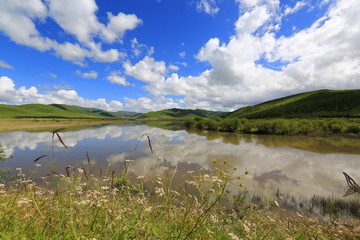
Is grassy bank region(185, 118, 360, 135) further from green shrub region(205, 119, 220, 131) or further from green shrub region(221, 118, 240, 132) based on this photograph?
green shrub region(205, 119, 220, 131)

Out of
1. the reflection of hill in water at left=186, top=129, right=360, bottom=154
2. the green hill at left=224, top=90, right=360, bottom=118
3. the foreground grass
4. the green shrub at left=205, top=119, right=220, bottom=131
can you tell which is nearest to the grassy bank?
the green shrub at left=205, top=119, right=220, bottom=131

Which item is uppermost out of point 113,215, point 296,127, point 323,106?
point 323,106

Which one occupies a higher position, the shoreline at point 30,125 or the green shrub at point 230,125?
the green shrub at point 230,125

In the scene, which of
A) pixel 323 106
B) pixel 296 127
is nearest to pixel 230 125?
pixel 296 127

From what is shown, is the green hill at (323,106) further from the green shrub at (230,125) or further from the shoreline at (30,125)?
the shoreline at (30,125)

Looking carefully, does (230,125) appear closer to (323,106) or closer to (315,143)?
(315,143)

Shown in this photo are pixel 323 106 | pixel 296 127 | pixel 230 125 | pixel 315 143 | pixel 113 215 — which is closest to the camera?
pixel 113 215

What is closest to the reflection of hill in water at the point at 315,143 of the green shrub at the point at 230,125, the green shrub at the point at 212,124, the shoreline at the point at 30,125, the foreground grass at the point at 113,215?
the green shrub at the point at 230,125

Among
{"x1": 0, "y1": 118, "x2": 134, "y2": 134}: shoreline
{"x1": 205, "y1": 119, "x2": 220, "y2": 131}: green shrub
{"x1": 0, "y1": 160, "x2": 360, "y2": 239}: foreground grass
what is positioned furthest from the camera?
{"x1": 205, "y1": 119, "x2": 220, "y2": 131}: green shrub

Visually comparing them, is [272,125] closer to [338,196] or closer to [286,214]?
[338,196]

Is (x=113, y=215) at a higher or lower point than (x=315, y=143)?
higher

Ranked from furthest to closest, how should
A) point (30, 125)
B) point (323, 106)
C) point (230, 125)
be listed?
point (323, 106) → point (30, 125) → point (230, 125)

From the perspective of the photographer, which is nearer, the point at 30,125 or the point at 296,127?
the point at 296,127

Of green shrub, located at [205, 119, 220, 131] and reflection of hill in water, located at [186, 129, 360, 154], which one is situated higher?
green shrub, located at [205, 119, 220, 131]
